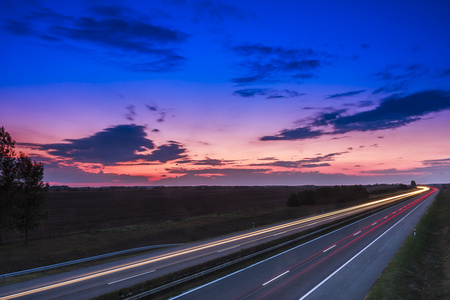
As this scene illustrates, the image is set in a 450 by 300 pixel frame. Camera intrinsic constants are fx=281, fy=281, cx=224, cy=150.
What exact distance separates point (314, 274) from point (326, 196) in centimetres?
8193

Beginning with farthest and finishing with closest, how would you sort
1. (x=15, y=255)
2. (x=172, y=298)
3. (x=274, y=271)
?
(x=15, y=255)
(x=274, y=271)
(x=172, y=298)

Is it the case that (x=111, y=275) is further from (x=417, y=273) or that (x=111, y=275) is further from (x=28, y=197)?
(x=417, y=273)

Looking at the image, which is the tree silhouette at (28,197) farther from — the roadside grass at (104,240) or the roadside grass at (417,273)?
the roadside grass at (417,273)

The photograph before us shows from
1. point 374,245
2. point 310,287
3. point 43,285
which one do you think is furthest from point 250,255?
point 43,285

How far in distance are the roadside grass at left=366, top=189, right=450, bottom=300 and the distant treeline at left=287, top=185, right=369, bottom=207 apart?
53.1 metres

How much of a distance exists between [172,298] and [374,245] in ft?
76.0

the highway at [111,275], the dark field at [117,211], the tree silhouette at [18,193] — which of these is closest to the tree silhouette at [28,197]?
the tree silhouette at [18,193]

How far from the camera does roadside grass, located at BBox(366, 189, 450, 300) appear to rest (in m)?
17.4

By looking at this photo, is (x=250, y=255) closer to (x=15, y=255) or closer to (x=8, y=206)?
(x=15, y=255)

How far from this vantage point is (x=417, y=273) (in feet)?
70.6

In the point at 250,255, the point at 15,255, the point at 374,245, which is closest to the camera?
the point at 250,255

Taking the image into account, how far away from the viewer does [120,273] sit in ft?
75.4

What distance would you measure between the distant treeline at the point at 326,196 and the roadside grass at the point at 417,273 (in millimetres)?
53141

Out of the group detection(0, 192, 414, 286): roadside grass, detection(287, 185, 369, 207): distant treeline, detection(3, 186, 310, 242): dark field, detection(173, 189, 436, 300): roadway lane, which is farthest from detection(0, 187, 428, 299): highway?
detection(287, 185, 369, 207): distant treeline
